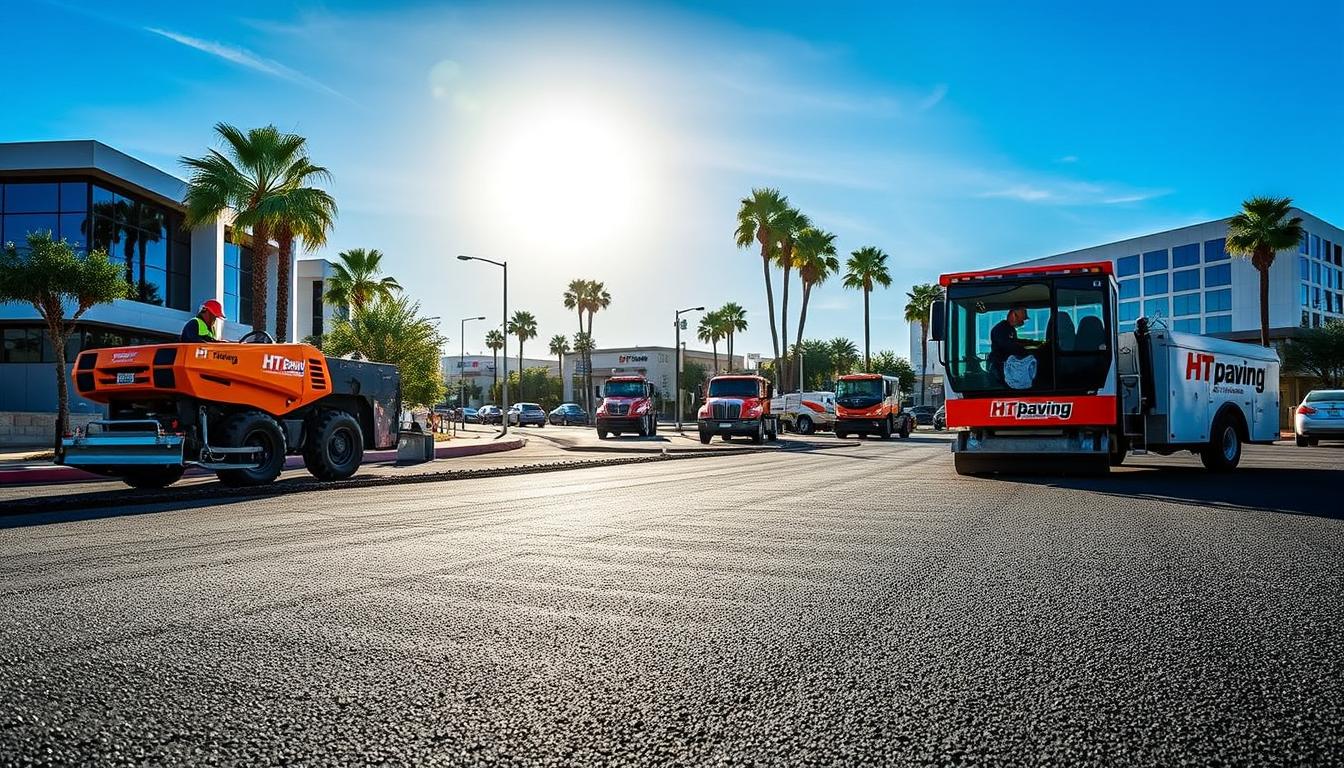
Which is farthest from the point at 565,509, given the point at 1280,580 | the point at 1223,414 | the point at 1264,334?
the point at 1264,334

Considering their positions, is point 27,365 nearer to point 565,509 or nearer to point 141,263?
point 141,263

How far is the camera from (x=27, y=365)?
31.2 metres

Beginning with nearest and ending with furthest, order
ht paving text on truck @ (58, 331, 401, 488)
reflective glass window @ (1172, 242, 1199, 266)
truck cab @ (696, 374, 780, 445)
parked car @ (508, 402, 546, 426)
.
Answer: ht paving text on truck @ (58, 331, 401, 488) → truck cab @ (696, 374, 780, 445) → parked car @ (508, 402, 546, 426) → reflective glass window @ (1172, 242, 1199, 266)

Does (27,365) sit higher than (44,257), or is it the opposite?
A: (44,257)

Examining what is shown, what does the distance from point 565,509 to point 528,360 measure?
144120 mm

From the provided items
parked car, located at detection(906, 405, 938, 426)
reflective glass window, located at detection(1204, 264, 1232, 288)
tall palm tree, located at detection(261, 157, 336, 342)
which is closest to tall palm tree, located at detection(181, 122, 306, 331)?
tall palm tree, located at detection(261, 157, 336, 342)

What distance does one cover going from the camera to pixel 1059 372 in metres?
13.7

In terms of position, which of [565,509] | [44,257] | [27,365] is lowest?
[565,509]

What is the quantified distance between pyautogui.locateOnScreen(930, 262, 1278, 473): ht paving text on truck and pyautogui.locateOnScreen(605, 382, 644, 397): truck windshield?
24.3 m

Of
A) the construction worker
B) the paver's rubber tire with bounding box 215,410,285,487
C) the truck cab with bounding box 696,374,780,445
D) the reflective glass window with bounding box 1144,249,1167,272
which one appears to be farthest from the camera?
the reflective glass window with bounding box 1144,249,1167,272

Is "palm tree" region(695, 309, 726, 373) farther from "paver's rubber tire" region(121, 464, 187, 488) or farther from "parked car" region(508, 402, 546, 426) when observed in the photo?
"paver's rubber tire" region(121, 464, 187, 488)

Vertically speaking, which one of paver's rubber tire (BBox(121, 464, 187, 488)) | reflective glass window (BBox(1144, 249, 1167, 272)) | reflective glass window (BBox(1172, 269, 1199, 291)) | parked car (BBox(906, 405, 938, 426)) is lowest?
parked car (BBox(906, 405, 938, 426))

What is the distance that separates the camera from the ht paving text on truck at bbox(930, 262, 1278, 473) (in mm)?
13500

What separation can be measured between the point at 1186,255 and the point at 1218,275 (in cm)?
414
